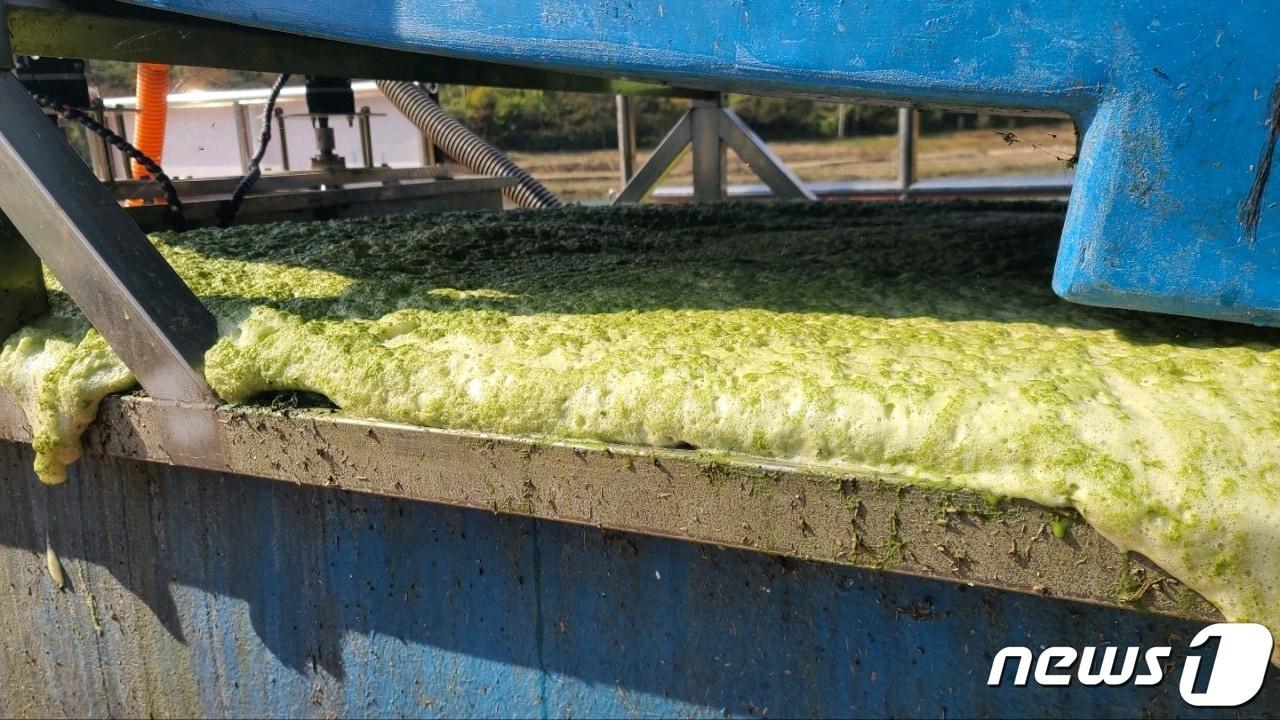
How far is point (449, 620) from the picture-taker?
5.74 feet

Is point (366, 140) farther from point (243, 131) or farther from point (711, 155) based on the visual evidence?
point (243, 131)

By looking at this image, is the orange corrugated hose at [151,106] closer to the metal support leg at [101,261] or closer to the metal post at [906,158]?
the metal support leg at [101,261]

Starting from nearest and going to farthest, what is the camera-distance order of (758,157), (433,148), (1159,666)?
(1159,666), (758,157), (433,148)

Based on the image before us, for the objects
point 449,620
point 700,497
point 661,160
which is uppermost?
point 661,160

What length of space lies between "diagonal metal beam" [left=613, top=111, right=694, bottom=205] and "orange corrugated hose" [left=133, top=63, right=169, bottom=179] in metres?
2.26

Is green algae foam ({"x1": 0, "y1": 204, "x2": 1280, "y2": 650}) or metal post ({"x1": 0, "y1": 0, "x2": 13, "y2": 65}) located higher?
metal post ({"x1": 0, "y1": 0, "x2": 13, "y2": 65})

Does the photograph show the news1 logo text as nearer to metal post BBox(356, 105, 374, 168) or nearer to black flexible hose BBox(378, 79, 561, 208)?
black flexible hose BBox(378, 79, 561, 208)

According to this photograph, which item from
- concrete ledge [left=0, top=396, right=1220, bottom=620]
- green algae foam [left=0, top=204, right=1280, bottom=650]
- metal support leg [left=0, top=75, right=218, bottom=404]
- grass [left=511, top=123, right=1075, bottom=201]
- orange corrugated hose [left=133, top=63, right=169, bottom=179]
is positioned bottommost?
grass [left=511, top=123, right=1075, bottom=201]

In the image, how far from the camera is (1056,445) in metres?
1.16

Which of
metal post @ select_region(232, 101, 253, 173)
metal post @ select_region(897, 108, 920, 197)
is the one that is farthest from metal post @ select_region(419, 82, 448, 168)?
metal post @ select_region(897, 108, 920, 197)

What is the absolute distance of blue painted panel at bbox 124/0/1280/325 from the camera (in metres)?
1.17

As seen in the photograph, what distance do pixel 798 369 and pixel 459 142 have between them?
4.41 m

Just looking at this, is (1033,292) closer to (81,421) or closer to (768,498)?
(768,498)

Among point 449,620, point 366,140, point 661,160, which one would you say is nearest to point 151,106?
point 366,140
